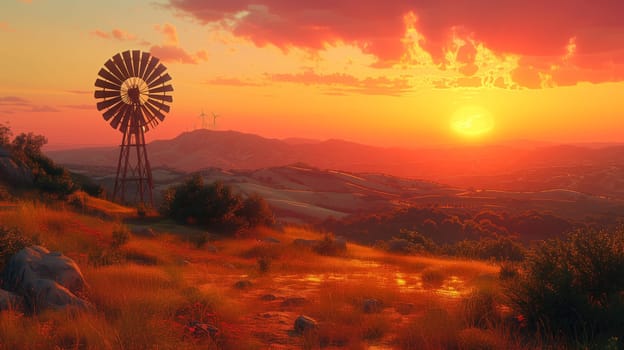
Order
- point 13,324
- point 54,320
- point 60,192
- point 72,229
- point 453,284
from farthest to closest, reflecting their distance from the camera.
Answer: point 60,192 → point 72,229 → point 453,284 → point 54,320 → point 13,324

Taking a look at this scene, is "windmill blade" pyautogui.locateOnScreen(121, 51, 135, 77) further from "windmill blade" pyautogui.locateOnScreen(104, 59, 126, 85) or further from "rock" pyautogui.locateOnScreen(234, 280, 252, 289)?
"rock" pyautogui.locateOnScreen(234, 280, 252, 289)

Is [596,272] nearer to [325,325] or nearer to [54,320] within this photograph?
[325,325]

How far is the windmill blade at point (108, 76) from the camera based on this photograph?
35287 millimetres

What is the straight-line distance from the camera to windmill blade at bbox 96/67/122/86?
116 ft

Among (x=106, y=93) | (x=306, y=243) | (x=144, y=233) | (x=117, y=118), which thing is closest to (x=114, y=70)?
(x=106, y=93)

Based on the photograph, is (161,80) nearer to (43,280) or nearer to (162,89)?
(162,89)

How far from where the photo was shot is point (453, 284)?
1345cm

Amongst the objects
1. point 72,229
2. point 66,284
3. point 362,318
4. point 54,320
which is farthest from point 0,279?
point 72,229

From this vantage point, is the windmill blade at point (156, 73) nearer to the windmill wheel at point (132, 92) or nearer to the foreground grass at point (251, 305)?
the windmill wheel at point (132, 92)

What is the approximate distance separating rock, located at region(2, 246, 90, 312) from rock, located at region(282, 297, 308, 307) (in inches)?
167

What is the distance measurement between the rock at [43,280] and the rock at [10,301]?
0.16 meters

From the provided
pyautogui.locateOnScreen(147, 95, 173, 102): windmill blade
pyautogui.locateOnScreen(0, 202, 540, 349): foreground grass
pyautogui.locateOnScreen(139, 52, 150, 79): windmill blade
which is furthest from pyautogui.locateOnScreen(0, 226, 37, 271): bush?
pyautogui.locateOnScreen(147, 95, 173, 102): windmill blade

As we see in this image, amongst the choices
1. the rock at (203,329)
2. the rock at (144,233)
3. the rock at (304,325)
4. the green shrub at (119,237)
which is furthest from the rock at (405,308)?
the rock at (144,233)

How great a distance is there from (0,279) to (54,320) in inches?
97.8
